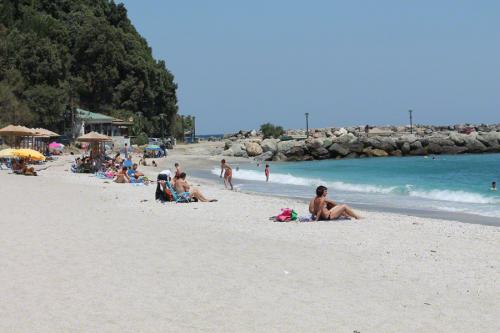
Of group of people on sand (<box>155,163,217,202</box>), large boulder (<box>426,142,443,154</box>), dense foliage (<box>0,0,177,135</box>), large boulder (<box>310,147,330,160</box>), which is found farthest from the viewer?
large boulder (<box>426,142,443,154</box>)

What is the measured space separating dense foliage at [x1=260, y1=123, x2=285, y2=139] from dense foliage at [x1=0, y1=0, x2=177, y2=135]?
1839cm

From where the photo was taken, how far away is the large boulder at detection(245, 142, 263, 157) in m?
63.1

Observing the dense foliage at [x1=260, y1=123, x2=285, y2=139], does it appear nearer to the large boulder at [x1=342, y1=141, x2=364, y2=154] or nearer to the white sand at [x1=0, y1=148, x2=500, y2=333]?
the large boulder at [x1=342, y1=141, x2=364, y2=154]

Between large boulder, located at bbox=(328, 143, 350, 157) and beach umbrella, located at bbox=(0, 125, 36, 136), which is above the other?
beach umbrella, located at bbox=(0, 125, 36, 136)

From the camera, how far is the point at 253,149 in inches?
2498

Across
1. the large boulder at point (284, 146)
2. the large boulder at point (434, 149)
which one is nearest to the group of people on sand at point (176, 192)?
the large boulder at point (284, 146)

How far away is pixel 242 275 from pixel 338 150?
195 feet

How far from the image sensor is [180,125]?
284 ft

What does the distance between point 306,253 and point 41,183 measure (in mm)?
15062

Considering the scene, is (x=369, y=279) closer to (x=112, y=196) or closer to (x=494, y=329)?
(x=494, y=329)

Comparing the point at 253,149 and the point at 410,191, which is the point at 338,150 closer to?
the point at 253,149

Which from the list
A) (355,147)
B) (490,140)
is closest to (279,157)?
(355,147)

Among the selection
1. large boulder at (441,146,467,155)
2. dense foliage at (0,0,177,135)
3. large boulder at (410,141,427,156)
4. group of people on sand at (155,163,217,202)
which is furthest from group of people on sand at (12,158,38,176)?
large boulder at (441,146,467,155)

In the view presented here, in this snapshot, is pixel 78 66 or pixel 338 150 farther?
pixel 78 66
